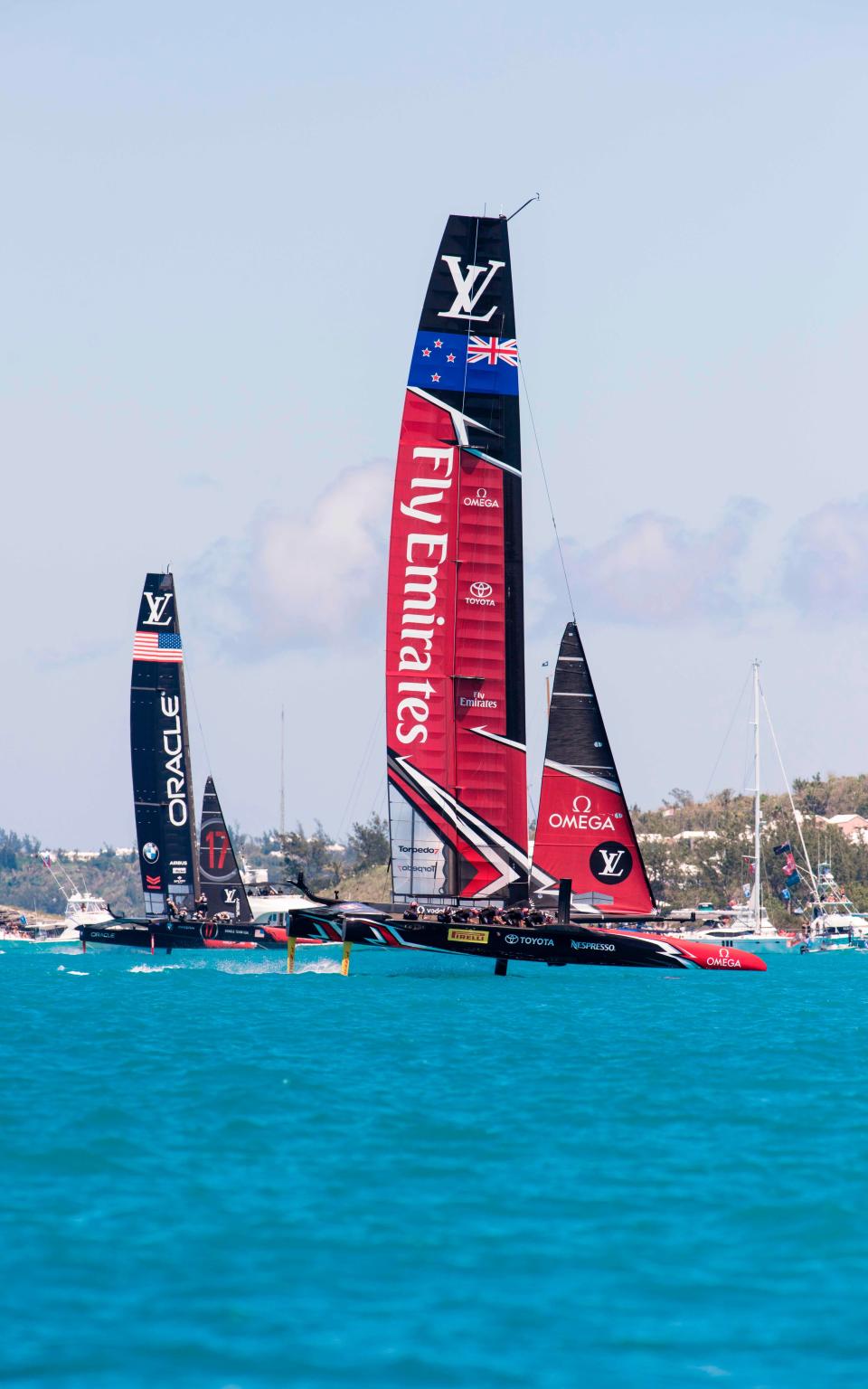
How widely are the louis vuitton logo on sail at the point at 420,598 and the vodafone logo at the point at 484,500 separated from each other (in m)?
0.71

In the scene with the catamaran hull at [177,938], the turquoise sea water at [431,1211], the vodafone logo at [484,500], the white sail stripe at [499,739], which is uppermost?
the vodafone logo at [484,500]

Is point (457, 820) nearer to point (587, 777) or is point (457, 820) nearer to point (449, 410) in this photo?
point (587, 777)

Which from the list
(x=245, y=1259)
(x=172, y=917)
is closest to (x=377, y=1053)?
(x=245, y=1259)

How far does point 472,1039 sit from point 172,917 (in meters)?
47.0

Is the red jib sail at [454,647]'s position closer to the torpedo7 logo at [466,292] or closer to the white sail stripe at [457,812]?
the white sail stripe at [457,812]

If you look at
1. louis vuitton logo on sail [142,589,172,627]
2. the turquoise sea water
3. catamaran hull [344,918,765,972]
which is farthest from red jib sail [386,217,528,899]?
louis vuitton logo on sail [142,589,172,627]

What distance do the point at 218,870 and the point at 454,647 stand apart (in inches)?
1534

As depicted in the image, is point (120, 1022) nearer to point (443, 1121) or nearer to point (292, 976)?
point (443, 1121)

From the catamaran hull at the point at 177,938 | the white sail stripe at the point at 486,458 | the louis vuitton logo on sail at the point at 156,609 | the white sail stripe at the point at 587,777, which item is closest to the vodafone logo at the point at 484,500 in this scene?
the white sail stripe at the point at 486,458

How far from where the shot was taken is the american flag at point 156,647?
78125mm

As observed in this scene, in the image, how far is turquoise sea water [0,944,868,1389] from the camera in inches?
454

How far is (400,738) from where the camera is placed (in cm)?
4294

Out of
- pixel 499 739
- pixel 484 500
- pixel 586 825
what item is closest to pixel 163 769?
pixel 586 825

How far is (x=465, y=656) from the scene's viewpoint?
4316 centimetres
